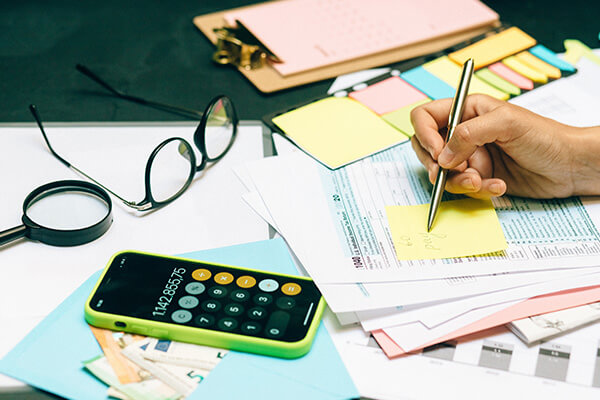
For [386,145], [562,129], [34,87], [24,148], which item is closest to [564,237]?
[562,129]

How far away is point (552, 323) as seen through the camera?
0.70 metres

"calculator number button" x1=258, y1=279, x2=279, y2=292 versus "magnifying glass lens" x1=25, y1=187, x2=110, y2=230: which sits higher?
"magnifying glass lens" x1=25, y1=187, x2=110, y2=230

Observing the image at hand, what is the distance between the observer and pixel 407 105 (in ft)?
3.37

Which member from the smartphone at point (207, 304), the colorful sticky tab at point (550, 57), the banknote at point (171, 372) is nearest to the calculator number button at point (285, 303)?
the smartphone at point (207, 304)

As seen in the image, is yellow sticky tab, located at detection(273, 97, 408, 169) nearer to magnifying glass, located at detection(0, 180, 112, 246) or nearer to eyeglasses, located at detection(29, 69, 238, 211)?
eyeglasses, located at detection(29, 69, 238, 211)

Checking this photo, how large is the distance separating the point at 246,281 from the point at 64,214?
0.85 feet

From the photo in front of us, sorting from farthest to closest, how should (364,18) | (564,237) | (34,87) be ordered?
(364,18)
(34,87)
(564,237)

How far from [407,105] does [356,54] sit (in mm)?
169

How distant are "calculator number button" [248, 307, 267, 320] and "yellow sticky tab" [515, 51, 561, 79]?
2.29 feet

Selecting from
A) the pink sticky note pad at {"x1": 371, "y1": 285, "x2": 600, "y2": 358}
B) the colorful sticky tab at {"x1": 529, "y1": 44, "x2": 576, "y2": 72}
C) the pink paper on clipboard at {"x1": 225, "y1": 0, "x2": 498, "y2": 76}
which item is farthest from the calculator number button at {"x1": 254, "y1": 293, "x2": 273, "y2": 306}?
the colorful sticky tab at {"x1": 529, "y1": 44, "x2": 576, "y2": 72}

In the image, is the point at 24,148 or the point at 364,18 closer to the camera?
the point at 24,148

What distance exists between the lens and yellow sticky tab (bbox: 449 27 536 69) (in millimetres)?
1117

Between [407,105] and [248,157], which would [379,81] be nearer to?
[407,105]

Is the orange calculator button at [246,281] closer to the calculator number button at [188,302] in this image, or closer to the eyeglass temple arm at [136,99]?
the calculator number button at [188,302]
